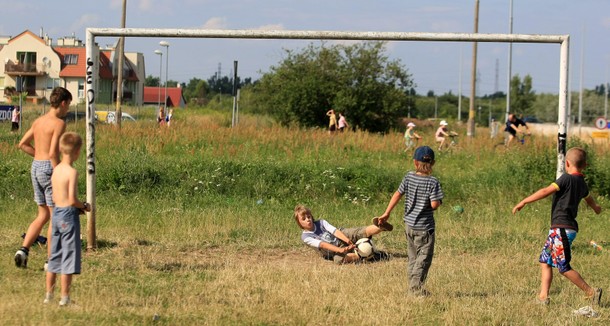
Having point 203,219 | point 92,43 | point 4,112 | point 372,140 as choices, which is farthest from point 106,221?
point 4,112

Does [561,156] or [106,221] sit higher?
[561,156]

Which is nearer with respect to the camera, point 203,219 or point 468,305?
point 468,305

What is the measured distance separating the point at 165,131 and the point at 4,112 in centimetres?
2121

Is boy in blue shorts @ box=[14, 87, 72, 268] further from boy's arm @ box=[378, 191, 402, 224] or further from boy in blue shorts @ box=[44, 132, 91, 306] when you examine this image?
boy's arm @ box=[378, 191, 402, 224]

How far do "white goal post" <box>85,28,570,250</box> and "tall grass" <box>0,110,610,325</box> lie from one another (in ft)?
4.01

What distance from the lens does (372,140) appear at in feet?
84.3

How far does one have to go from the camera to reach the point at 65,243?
23.9 ft

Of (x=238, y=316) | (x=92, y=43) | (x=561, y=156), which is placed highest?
(x=92, y=43)

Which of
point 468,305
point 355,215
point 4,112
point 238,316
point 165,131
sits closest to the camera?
point 238,316

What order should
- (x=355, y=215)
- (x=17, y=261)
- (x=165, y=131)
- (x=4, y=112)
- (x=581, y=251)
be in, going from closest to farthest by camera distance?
(x=17, y=261) < (x=581, y=251) < (x=355, y=215) < (x=165, y=131) < (x=4, y=112)

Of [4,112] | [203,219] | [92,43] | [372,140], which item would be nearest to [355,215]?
[203,219]

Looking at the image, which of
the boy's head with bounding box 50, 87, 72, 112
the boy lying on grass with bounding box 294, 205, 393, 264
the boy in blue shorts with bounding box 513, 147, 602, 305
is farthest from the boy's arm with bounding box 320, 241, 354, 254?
the boy's head with bounding box 50, 87, 72, 112

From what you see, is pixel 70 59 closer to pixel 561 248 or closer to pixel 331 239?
pixel 331 239

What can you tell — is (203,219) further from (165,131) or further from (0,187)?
(165,131)
